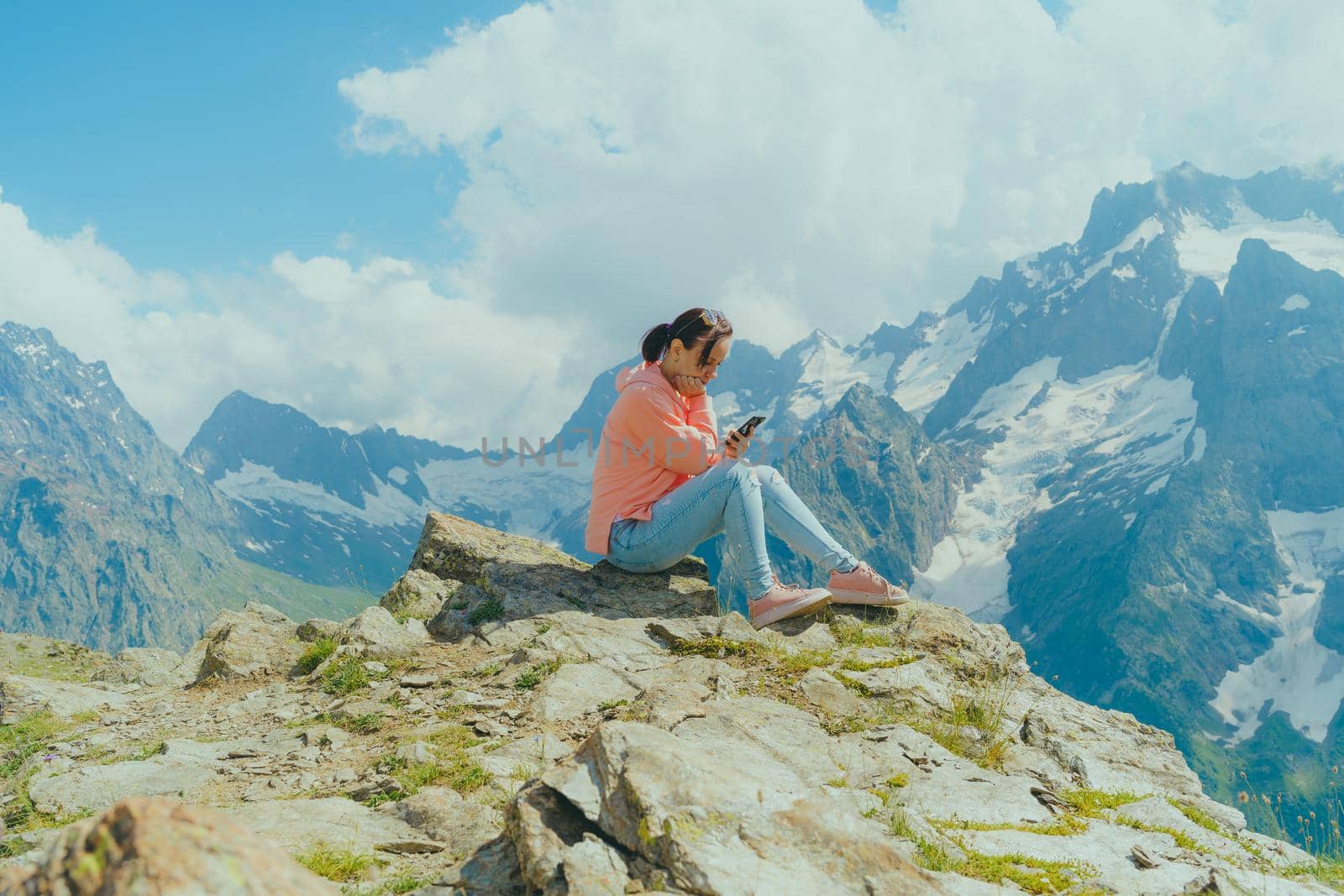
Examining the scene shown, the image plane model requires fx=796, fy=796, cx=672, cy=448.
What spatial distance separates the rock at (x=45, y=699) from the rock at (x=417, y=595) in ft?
11.8

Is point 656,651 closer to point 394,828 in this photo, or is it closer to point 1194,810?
point 394,828

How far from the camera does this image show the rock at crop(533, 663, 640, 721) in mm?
7656

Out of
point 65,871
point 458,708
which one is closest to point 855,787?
point 458,708

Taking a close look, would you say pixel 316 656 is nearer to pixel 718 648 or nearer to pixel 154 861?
pixel 718 648

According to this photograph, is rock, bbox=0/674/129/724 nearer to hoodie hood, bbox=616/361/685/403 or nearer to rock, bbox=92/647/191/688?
rock, bbox=92/647/191/688

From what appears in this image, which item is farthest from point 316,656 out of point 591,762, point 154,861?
point 154,861

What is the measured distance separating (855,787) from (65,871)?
4992 mm

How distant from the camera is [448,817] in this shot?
5.56 m

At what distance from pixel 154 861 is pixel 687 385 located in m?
8.61

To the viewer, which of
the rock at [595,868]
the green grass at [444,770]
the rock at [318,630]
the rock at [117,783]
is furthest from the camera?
the rock at [318,630]

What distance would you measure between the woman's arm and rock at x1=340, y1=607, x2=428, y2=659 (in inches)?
145

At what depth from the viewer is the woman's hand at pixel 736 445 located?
10547 millimetres

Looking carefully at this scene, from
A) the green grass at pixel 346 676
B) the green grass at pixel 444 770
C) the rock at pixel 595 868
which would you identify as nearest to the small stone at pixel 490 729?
the green grass at pixel 444 770

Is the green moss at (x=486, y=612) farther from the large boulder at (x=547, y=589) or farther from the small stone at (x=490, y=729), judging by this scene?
the small stone at (x=490, y=729)
